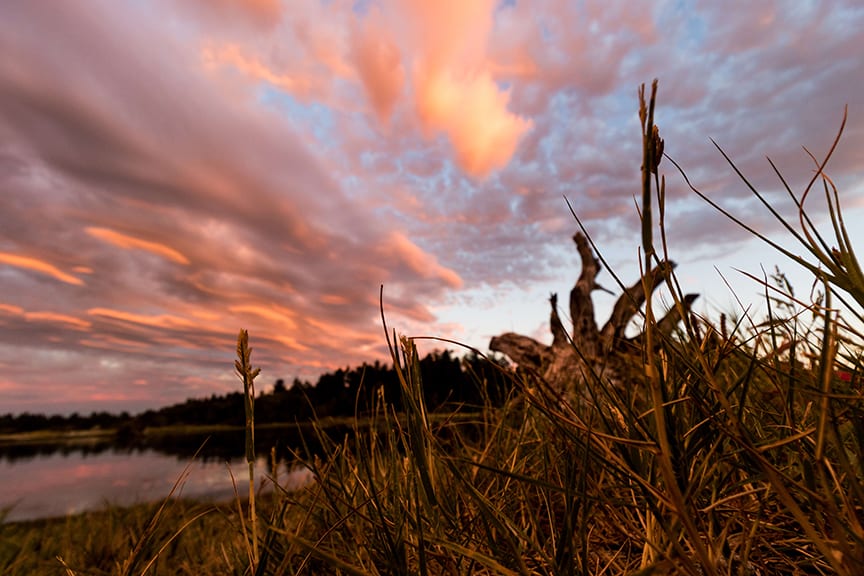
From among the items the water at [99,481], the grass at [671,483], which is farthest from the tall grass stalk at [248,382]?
the water at [99,481]

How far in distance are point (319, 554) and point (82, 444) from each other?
222 ft

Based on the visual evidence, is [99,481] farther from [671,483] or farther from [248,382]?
[671,483]

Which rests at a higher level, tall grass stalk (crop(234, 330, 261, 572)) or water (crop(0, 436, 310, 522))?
tall grass stalk (crop(234, 330, 261, 572))

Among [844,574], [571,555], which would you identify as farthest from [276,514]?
[844,574]

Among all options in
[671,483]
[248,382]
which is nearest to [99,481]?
[248,382]

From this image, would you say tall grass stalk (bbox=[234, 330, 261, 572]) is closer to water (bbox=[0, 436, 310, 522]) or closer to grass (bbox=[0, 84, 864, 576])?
grass (bbox=[0, 84, 864, 576])

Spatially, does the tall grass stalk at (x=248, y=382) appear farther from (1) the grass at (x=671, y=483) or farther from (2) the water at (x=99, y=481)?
(2) the water at (x=99, y=481)

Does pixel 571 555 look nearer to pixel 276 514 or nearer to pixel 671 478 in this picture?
pixel 671 478

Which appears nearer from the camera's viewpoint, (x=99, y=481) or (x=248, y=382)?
(x=248, y=382)

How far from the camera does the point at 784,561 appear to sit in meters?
0.99

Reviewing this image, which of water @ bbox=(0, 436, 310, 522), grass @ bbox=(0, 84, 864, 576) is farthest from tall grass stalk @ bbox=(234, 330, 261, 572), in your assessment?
water @ bbox=(0, 436, 310, 522)

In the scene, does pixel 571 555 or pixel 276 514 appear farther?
pixel 276 514

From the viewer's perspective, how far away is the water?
8.77 metres

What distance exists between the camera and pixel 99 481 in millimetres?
22375
